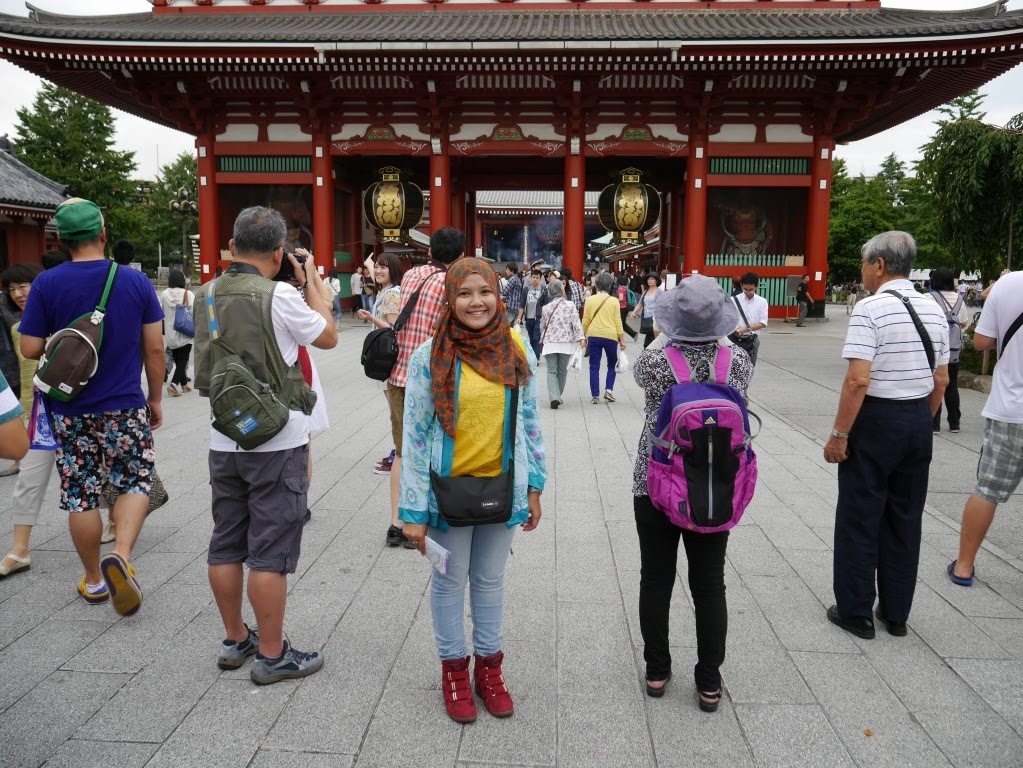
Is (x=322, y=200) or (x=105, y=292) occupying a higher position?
(x=322, y=200)

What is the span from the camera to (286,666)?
9.42 feet

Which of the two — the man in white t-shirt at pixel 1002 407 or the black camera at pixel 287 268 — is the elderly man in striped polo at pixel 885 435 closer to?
the man in white t-shirt at pixel 1002 407

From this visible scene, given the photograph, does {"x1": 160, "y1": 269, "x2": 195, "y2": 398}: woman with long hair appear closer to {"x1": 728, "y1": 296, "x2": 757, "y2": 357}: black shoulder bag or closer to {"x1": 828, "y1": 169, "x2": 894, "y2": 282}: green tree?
{"x1": 728, "y1": 296, "x2": 757, "y2": 357}: black shoulder bag

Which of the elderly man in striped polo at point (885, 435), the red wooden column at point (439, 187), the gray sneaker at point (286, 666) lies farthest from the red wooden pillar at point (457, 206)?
the gray sneaker at point (286, 666)

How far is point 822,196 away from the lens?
56.4 feet

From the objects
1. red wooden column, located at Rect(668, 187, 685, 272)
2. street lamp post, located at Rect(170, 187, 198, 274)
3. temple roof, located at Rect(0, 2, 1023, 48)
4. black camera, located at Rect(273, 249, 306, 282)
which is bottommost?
black camera, located at Rect(273, 249, 306, 282)

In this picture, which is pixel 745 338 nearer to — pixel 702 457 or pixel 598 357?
pixel 598 357

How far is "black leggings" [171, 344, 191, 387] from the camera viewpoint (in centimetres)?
905

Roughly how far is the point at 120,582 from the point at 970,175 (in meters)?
14.0

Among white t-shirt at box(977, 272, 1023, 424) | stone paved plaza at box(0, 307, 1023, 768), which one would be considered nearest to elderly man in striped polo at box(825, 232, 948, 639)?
stone paved plaza at box(0, 307, 1023, 768)

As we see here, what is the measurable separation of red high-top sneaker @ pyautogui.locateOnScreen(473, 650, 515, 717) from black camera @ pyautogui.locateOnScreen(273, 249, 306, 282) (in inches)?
68.2

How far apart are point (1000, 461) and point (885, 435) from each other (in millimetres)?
927

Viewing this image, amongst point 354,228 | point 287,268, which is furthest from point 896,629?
point 354,228

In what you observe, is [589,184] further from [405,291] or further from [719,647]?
[719,647]
